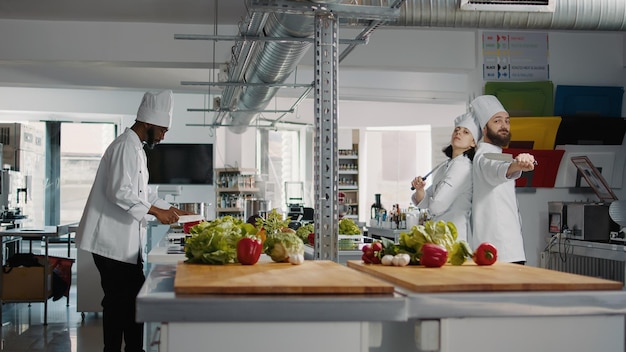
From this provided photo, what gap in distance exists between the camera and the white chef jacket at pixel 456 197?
3.94 m

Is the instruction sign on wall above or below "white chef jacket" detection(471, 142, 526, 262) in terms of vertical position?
above

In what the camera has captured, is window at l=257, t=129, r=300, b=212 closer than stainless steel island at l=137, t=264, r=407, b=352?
No

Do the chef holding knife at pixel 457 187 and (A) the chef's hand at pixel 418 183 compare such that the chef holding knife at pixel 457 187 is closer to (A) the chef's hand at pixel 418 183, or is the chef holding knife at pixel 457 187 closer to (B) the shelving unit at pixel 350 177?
(A) the chef's hand at pixel 418 183

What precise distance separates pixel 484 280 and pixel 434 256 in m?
0.38

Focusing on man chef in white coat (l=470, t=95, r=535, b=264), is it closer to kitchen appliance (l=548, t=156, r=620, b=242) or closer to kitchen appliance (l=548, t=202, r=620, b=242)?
kitchen appliance (l=548, t=156, r=620, b=242)

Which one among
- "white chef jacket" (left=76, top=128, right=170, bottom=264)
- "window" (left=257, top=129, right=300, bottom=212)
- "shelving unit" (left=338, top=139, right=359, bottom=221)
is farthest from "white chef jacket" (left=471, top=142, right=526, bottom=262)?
"window" (left=257, top=129, right=300, bottom=212)

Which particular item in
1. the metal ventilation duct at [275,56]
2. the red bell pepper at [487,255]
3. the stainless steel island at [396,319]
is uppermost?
the metal ventilation duct at [275,56]

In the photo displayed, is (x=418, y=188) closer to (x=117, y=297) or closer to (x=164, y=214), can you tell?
(x=164, y=214)

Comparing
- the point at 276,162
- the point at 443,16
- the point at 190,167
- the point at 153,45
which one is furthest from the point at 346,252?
the point at 276,162

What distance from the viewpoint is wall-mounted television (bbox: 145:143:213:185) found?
13805 mm


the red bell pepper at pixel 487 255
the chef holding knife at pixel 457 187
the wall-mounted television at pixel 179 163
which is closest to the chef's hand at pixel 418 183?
the chef holding knife at pixel 457 187

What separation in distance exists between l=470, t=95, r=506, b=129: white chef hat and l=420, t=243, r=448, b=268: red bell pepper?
165cm

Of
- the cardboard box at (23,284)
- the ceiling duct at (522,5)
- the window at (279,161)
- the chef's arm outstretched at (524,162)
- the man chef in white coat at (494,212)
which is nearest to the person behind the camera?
the chef's arm outstretched at (524,162)

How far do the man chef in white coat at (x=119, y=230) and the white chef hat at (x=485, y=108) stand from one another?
5.72ft
